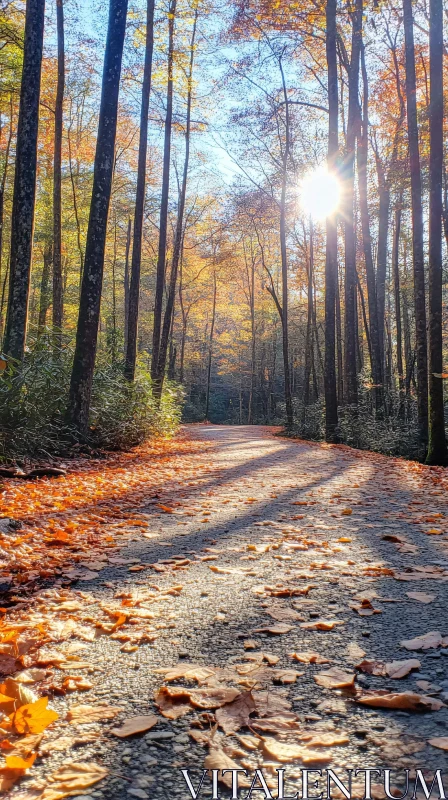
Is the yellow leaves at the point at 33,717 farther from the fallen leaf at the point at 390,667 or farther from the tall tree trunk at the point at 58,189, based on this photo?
the tall tree trunk at the point at 58,189

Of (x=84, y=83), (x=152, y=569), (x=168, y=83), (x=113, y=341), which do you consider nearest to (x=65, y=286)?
(x=84, y=83)

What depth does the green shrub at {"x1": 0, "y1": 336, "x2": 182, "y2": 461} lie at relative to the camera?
6844 millimetres

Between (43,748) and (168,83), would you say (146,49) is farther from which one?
(43,748)

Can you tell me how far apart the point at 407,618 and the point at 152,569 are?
1.50 meters

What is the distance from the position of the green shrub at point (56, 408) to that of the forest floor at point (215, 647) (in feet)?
9.14

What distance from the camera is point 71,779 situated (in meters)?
1.18

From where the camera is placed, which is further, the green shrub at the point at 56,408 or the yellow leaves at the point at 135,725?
the green shrub at the point at 56,408

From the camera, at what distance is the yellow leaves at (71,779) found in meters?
1.13

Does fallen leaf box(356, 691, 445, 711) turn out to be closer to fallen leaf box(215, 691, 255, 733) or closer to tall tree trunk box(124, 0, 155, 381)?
fallen leaf box(215, 691, 255, 733)

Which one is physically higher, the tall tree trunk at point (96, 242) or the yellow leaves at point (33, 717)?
the tall tree trunk at point (96, 242)

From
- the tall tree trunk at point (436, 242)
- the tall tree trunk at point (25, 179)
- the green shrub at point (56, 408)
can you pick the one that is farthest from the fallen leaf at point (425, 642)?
the tall tree trunk at point (25, 179)

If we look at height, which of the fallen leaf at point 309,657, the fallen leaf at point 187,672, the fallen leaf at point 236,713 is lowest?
the fallen leaf at point 187,672

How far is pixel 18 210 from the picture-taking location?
795 cm

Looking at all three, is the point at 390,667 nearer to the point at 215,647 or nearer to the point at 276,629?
the point at 276,629
